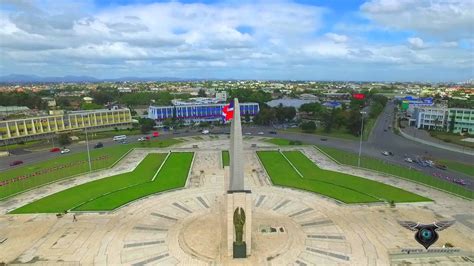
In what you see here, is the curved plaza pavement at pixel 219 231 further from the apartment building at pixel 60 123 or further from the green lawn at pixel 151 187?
the apartment building at pixel 60 123

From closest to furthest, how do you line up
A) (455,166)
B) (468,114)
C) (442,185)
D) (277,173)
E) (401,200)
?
(401,200)
(442,185)
(277,173)
(455,166)
(468,114)

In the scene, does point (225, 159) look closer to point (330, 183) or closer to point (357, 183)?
point (330, 183)

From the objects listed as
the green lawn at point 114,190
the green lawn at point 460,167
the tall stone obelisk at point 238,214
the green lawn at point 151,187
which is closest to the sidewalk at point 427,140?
the green lawn at point 460,167

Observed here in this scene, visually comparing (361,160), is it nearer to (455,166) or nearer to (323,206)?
(455,166)

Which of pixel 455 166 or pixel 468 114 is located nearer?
pixel 455 166

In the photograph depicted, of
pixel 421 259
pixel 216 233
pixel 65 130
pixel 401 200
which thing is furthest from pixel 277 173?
pixel 65 130

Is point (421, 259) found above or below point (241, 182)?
below

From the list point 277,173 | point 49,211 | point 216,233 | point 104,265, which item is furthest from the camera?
point 277,173
